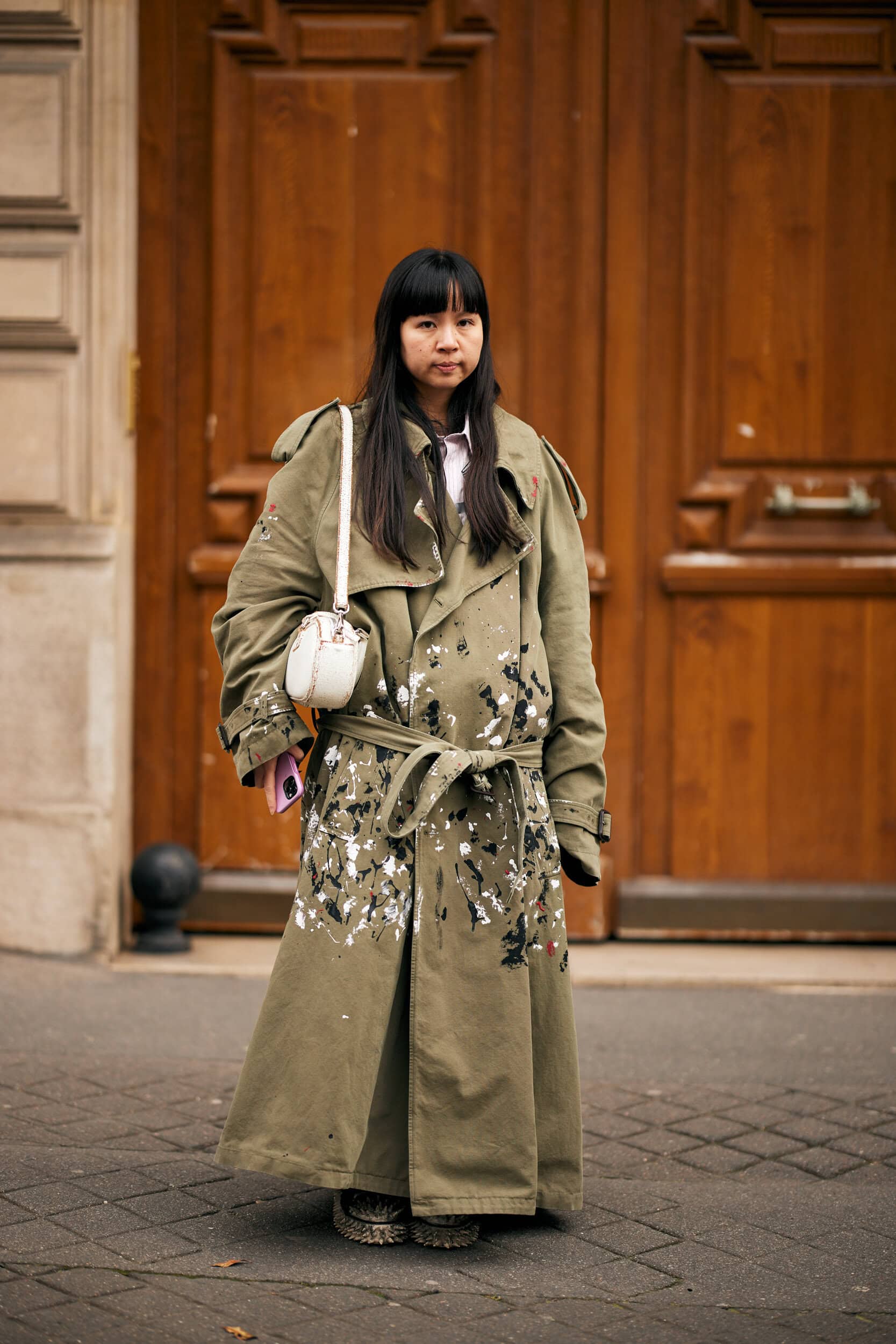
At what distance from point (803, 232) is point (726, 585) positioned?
47.1 inches

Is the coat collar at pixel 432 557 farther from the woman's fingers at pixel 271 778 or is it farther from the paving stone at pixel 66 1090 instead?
the paving stone at pixel 66 1090

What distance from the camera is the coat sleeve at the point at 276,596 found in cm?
343

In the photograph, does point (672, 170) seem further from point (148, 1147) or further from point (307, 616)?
point (148, 1147)

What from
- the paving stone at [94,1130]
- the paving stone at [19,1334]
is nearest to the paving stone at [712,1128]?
the paving stone at [94,1130]

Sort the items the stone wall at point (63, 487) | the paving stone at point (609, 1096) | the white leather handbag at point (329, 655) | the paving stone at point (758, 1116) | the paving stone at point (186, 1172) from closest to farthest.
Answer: the white leather handbag at point (329, 655)
the paving stone at point (186, 1172)
the paving stone at point (758, 1116)
the paving stone at point (609, 1096)
the stone wall at point (63, 487)

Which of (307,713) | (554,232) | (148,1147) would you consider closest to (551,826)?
(148,1147)

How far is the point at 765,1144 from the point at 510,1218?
786 mm

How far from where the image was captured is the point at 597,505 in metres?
5.73

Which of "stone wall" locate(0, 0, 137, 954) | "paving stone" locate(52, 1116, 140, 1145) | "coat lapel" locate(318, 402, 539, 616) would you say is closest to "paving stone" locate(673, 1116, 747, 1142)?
"paving stone" locate(52, 1116, 140, 1145)

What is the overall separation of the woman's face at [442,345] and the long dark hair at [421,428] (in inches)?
0.7

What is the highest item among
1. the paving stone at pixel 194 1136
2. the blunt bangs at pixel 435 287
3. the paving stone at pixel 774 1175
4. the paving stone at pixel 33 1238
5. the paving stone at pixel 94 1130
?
the blunt bangs at pixel 435 287

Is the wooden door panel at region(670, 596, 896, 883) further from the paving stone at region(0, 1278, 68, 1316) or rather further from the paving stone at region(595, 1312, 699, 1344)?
the paving stone at region(0, 1278, 68, 1316)

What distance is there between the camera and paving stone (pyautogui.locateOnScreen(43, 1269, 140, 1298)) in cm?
312

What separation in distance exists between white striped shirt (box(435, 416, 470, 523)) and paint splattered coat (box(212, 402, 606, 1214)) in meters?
0.04
